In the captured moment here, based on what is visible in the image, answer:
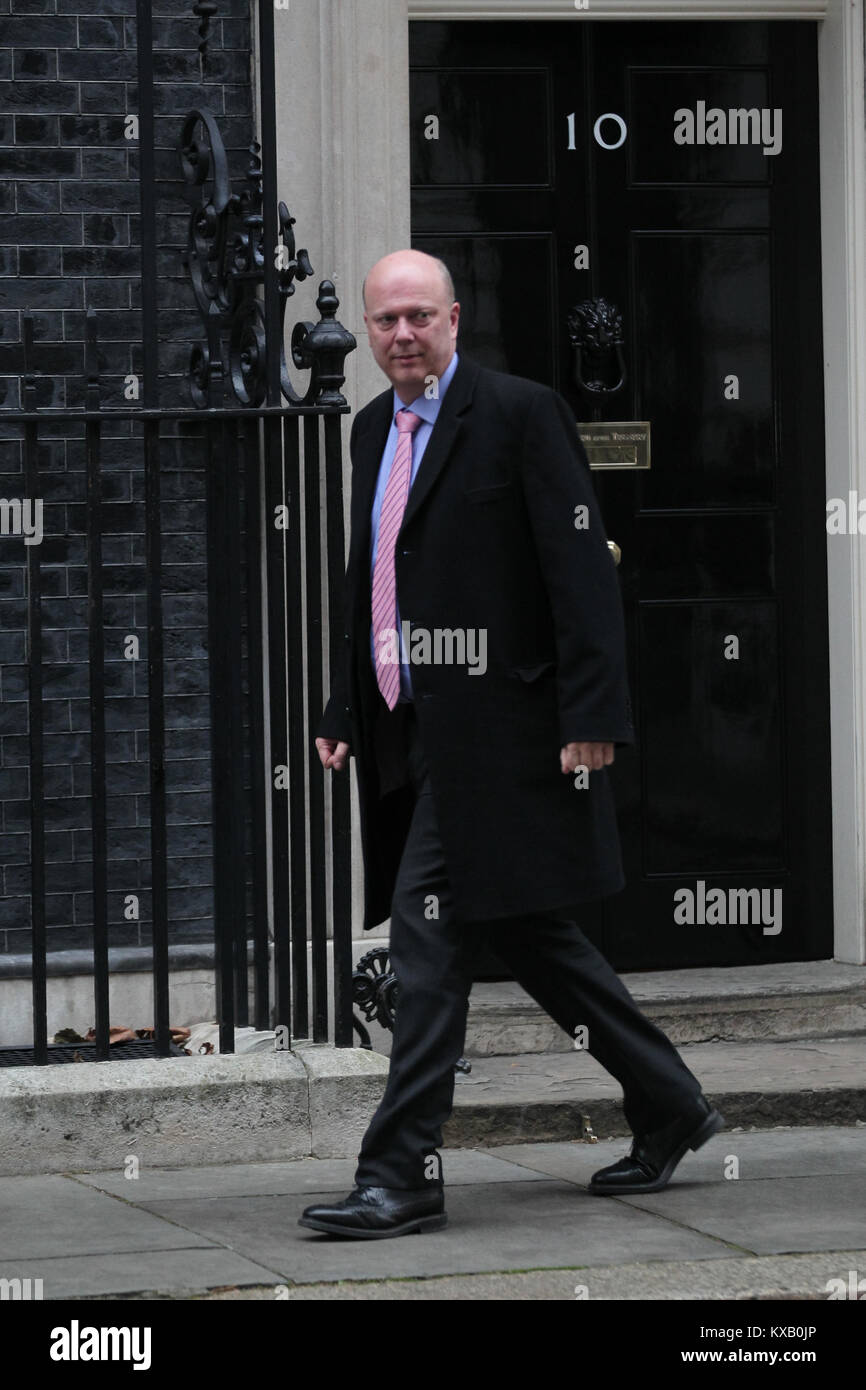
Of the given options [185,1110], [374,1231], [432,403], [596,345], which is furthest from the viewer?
[596,345]

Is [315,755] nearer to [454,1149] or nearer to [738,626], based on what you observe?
[454,1149]

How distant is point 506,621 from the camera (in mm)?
5168

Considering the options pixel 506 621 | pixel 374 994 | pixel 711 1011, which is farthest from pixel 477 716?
pixel 711 1011

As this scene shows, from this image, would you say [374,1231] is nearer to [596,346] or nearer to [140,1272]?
[140,1272]

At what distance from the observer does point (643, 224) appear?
24.9ft

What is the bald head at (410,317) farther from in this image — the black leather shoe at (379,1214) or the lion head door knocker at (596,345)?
→ the lion head door knocker at (596,345)

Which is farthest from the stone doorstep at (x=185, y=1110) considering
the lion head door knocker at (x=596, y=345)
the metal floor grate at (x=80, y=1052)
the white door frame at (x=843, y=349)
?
the lion head door knocker at (x=596, y=345)

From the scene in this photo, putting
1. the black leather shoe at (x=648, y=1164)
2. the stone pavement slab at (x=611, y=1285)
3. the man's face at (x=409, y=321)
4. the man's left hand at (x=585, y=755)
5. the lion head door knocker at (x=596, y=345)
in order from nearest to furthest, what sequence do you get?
the stone pavement slab at (x=611, y=1285), the man's left hand at (x=585, y=755), the man's face at (x=409, y=321), the black leather shoe at (x=648, y=1164), the lion head door knocker at (x=596, y=345)

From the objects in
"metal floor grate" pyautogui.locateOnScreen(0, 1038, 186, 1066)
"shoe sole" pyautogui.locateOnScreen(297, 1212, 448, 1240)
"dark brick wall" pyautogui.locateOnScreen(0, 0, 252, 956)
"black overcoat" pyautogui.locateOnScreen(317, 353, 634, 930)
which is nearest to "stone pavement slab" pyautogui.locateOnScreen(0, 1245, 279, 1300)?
"shoe sole" pyautogui.locateOnScreen(297, 1212, 448, 1240)

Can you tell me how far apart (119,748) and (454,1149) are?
5.70 ft

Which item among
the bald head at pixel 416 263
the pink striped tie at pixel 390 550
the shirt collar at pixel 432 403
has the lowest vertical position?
the pink striped tie at pixel 390 550

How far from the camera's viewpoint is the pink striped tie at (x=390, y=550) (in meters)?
5.27

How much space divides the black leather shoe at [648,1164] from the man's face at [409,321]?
181 centimetres

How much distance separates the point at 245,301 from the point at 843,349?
7.39 ft
